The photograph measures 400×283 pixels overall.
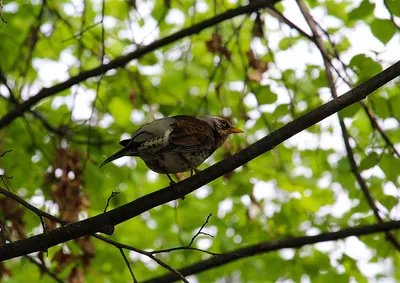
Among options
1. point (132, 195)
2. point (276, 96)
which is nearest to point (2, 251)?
point (276, 96)

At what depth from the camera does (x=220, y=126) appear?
202 inches

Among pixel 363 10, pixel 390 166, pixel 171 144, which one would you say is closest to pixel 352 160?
pixel 390 166

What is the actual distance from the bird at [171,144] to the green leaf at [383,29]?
150 cm

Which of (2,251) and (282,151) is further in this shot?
(282,151)

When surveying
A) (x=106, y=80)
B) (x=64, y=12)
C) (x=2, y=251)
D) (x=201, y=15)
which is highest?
(x=64, y=12)

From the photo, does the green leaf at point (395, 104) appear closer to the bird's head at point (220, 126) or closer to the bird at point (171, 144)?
the bird's head at point (220, 126)

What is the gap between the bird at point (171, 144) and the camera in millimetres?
4020

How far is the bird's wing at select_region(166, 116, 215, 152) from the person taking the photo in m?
4.15

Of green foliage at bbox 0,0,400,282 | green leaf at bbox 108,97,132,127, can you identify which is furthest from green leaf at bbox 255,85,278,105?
green leaf at bbox 108,97,132,127

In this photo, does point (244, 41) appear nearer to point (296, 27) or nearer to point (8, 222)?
point (296, 27)

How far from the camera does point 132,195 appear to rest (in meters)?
7.12

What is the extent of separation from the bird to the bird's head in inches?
12.9

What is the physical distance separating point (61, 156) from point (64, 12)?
10.8 ft

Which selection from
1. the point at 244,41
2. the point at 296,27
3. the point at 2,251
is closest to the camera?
the point at 2,251
